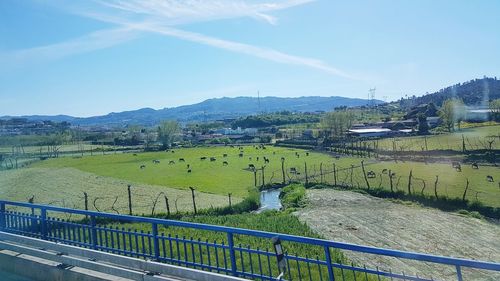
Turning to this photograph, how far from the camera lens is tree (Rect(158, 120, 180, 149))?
410ft

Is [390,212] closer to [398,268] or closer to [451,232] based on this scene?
[451,232]

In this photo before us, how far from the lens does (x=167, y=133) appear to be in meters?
130

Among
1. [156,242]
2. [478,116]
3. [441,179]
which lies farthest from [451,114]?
[156,242]

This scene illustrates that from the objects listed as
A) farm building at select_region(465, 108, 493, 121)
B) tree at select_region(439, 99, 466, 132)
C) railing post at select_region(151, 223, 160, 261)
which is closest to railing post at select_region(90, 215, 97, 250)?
railing post at select_region(151, 223, 160, 261)

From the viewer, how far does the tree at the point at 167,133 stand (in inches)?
4924

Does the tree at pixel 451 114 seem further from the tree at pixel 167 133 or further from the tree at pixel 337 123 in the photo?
the tree at pixel 167 133

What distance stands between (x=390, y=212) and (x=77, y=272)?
2871 centimetres

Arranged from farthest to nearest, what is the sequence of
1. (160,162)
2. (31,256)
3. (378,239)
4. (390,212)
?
(160,162), (390,212), (378,239), (31,256)

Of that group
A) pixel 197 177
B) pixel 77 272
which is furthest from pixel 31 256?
pixel 197 177

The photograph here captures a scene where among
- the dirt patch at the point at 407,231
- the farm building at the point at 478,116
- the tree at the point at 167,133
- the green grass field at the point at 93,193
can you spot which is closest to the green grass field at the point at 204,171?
the green grass field at the point at 93,193

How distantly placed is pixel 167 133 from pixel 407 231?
107m

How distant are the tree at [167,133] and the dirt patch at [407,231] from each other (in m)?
89.3

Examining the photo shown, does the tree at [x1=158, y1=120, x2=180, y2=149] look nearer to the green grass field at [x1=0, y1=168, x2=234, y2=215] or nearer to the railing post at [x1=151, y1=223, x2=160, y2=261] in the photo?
the green grass field at [x1=0, y1=168, x2=234, y2=215]

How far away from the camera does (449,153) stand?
2520 inches
